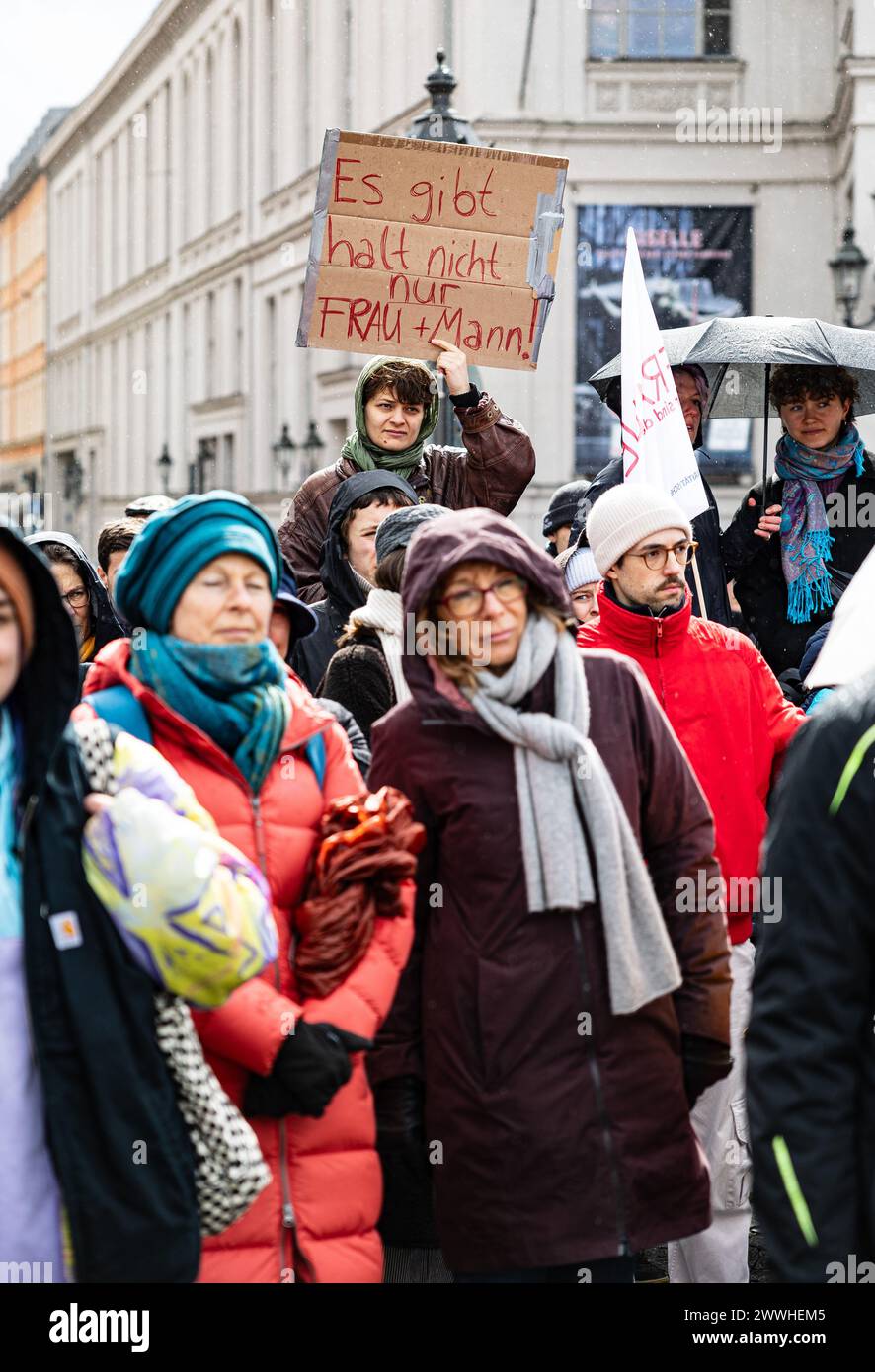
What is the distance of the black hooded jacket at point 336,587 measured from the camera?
17.5 feet

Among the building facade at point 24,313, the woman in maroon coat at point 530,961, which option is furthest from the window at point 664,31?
the building facade at point 24,313

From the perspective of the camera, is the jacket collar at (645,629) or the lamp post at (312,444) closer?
the jacket collar at (645,629)

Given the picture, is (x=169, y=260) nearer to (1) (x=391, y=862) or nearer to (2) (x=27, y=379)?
(2) (x=27, y=379)

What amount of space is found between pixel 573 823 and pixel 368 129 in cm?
2462

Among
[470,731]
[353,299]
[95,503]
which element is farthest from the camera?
[95,503]

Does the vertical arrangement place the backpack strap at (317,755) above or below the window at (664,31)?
below

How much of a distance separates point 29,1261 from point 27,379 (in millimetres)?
77905

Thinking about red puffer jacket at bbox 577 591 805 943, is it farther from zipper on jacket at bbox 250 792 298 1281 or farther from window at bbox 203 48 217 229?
window at bbox 203 48 217 229

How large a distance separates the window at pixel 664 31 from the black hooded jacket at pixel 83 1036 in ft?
73.2

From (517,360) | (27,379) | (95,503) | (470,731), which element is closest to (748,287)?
→ (517,360)

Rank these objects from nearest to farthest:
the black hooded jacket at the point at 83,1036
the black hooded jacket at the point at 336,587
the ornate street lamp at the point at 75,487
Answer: the black hooded jacket at the point at 83,1036 < the black hooded jacket at the point at 336,587 < the ornate street lamp at the point at 75,487

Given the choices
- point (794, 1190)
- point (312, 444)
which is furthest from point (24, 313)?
point (794, 1190)

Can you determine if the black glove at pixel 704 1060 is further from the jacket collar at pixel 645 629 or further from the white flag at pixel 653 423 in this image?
the white flag at pixel 653 423

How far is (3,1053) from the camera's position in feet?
9.73
